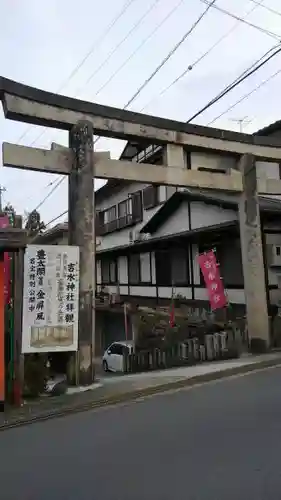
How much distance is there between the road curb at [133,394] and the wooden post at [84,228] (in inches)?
51.6

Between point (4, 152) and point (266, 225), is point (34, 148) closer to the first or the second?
point (4, 152)

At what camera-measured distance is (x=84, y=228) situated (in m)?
10.4

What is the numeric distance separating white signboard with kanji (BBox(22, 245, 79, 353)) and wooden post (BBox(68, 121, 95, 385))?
28 cm

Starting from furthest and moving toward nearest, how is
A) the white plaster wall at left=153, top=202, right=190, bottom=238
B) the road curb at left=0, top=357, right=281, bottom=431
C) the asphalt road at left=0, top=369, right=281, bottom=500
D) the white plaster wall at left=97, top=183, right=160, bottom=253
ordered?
1. the white plaster wall at left=97, top=183, right=160, bottom=253
2. the white plaster wall at left=153, top=202, right=190, bottom=238
3. the road curb at left=0, top=357, right=281, bottom=431
4. the asphalt road at left=0, top=369, right=281, bottom=500

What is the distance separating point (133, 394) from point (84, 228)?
366 cm

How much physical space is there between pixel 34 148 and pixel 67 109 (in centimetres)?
125

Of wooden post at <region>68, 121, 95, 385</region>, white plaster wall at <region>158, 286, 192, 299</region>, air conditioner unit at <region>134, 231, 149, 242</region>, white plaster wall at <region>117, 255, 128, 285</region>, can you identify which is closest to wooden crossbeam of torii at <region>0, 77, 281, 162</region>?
wooden post at <region>68, 121, 95, 385</region>

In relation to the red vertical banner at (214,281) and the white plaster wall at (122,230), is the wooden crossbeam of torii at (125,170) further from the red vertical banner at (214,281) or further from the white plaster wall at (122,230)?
the white plaster wall at (122,230)

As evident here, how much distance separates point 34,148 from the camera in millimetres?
10203

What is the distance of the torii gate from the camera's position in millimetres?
A: 10203

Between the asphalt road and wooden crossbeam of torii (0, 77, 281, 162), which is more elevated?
wooden crossbeam of torii (0, 77, 281, 162)

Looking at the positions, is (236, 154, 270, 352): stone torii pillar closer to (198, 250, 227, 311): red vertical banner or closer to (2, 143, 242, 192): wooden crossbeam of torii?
(2, 143, 242, 192): wooden crossbeam of torii

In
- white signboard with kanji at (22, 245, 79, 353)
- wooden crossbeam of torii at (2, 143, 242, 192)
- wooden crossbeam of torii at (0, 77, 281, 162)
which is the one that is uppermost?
wooden crossbeam of torii at (0, 77, 281, 162)

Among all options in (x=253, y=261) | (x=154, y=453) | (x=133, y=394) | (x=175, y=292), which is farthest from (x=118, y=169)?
(x=175, y=292)
